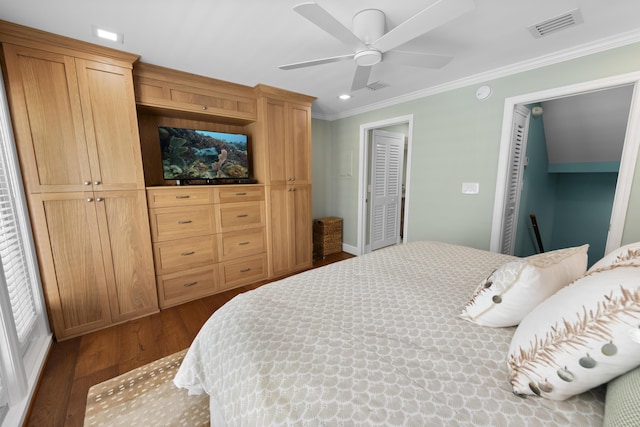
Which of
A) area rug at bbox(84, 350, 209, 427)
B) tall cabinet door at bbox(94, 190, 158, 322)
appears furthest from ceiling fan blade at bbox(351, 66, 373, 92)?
area rug at bbox(84, 350, 209, 427)

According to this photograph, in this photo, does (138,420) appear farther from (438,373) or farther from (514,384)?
(514,384)

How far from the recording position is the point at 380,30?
5.28 feet

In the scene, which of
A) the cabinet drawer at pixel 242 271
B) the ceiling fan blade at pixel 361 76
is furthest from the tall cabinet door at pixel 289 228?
the ceiling fan blade at pixel 361 76

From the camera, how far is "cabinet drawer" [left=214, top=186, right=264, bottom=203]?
8.87ft

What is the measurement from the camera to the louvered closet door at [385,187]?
4008mm

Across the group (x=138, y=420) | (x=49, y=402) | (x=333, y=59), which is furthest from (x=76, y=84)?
(x=138, y=420)

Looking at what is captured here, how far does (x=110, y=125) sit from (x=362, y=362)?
8.39 feet

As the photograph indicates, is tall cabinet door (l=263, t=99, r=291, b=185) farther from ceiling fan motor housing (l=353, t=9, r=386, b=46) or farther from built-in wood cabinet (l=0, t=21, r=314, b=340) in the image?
ceiling fan motor housing (l=353, t=9, r=386, b=46)

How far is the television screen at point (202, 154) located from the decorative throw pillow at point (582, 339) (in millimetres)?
2909

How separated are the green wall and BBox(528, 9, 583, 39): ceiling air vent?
20.1 inches

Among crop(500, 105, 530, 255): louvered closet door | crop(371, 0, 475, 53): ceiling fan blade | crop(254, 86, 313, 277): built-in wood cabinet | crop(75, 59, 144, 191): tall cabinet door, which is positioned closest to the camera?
crop(371, 0, 475, 53): ceiling fan blade

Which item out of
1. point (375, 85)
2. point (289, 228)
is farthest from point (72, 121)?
point (375, 85)

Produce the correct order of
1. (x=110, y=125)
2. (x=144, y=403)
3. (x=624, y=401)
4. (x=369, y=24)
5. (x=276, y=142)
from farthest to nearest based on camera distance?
(x=276, y=142) → (x=110, y=125) → (x=369, y=24) → (x=144, y=403) → (x=624, y=401)

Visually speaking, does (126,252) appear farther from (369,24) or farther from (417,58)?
(417,58)
